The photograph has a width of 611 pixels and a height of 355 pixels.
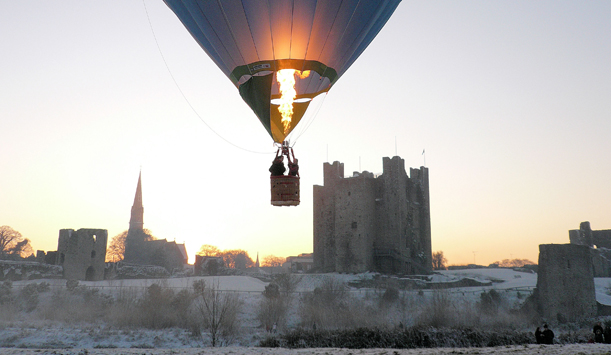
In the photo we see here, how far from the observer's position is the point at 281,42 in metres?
10.6

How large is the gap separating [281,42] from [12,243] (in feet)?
204

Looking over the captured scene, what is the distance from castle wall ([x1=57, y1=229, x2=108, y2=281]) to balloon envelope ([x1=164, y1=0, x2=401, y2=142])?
27877mm

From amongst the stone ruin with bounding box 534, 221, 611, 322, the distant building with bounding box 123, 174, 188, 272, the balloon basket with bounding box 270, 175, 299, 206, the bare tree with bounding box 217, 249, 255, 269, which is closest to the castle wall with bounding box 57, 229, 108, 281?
the distant building with bounding box 123, 174, 188, 272

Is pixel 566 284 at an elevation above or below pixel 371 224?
below

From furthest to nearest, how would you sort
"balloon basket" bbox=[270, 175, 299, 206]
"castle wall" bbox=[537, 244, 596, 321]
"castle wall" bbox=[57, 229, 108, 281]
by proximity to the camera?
1. "castle wall" bbox=[57, 229, 108, 281]
2. "castle wall" bbox=[537, 244, 596, 321]
3. "balloon basket" bbox=[270, 175, 299, 206]

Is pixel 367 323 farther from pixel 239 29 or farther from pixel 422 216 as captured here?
pixel 422 216

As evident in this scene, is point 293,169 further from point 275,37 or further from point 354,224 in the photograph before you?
point 354,224

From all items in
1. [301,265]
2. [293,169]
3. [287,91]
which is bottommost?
[301,265]

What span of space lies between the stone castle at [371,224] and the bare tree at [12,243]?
1626 inches

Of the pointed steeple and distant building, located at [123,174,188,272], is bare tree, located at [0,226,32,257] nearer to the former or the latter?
distant building, located at [123,174,188,272]

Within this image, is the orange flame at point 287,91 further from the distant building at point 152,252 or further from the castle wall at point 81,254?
the distant building at point 152,252

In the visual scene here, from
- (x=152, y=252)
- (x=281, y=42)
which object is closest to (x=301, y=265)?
(x=152, y=252)

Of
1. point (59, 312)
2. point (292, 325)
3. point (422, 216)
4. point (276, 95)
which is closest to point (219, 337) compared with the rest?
point (292, 325)

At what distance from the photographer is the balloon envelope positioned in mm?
10398
